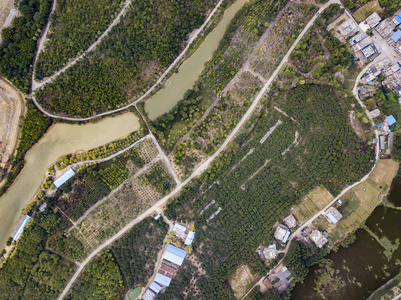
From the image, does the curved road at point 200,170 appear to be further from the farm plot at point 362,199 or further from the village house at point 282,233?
the farm plot at point 362,199

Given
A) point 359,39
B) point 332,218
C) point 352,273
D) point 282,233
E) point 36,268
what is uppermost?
point 36,268

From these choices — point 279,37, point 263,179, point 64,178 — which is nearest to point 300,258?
point 263,179

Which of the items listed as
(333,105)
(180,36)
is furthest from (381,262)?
(180,36)

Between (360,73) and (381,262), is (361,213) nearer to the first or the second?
(381,262)

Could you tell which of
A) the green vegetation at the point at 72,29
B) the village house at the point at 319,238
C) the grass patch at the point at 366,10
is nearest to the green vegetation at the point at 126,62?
the green vegetation at the point at 72,29

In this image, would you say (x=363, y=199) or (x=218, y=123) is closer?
(x=363, y=199)

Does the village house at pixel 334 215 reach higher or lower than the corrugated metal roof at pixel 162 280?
lower

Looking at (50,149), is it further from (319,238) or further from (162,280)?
(319,238)
